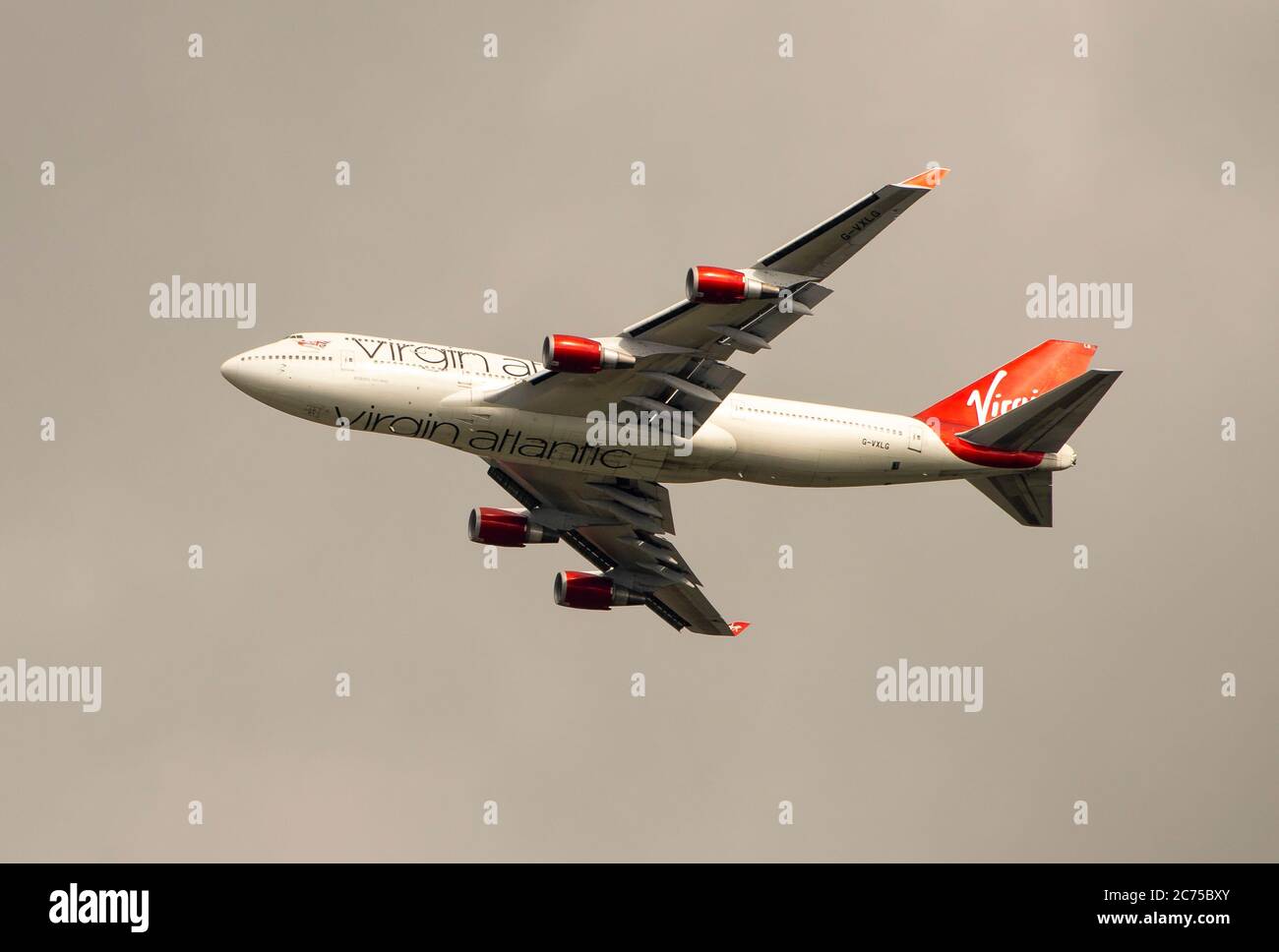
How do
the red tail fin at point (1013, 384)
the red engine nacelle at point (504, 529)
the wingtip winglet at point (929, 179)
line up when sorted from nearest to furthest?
the wingtip winglet at point (929, 179), the red tail fin at point (1013, 384), the red engine nacelle at point (504, 529)

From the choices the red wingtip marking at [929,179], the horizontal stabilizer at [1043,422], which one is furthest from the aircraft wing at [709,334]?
the horizontal stabilizer at [1043,422]

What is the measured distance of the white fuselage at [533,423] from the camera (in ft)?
213

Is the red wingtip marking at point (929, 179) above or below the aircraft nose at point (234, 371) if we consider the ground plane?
above

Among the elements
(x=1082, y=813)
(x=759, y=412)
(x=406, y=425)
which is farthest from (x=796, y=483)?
(x=1082, y=813)

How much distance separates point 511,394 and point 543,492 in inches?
457

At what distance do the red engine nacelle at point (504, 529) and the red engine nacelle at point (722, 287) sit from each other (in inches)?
704

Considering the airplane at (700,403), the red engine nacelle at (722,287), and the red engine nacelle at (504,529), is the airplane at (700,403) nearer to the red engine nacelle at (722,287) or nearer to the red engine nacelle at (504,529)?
the red engine nacelle at (722,287)

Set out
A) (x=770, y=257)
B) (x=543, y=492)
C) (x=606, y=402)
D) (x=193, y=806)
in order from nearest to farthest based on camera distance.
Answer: (x=770, y=257), (x=606, y=402), (x=193, y=806), (x=543, y=492)

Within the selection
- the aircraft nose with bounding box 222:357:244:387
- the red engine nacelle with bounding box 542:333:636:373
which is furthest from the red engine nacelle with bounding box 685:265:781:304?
the aircraft nose with bounding box 222:357:244:387

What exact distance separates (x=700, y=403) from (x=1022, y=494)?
614 inches

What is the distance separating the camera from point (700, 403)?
67.0 meters

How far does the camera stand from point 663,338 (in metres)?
65.8

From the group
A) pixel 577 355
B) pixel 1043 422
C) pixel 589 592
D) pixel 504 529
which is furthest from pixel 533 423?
pixel 1043 422

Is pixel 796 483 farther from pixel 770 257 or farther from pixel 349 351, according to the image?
pixel 349 351
